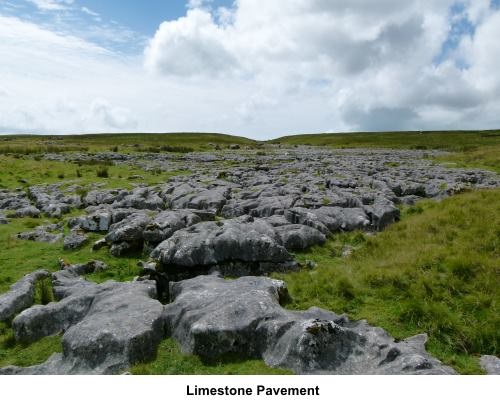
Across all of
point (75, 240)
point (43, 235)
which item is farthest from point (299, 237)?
point (43, 235)

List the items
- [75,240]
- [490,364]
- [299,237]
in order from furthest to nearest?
[75,240] → [299,237] → [490,364]

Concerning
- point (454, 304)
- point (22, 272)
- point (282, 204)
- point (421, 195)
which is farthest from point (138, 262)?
point (421, 195)

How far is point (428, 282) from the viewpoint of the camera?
1338 centimetres

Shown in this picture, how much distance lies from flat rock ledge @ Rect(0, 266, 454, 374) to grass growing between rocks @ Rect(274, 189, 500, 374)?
975 mm

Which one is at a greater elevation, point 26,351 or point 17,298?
point 17,298

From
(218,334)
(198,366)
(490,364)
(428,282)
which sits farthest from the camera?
(428,282)

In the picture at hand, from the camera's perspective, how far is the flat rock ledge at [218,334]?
9.48m

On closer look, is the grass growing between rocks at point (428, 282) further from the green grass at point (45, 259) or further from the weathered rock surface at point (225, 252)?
the green grass at point (45, 259)

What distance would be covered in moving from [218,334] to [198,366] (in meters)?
0.86

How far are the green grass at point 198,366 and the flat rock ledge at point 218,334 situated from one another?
0.67 feet

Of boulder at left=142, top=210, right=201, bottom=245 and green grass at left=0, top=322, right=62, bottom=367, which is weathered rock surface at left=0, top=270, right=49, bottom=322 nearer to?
green grass at left=0, top=322, right=62, bottom=367

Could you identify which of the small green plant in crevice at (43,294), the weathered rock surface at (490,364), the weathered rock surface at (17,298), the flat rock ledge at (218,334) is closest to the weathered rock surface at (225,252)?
the flat rock ledge at (218,334)

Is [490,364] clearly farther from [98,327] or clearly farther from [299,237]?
[299,237]

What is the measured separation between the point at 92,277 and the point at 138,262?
1914mm
